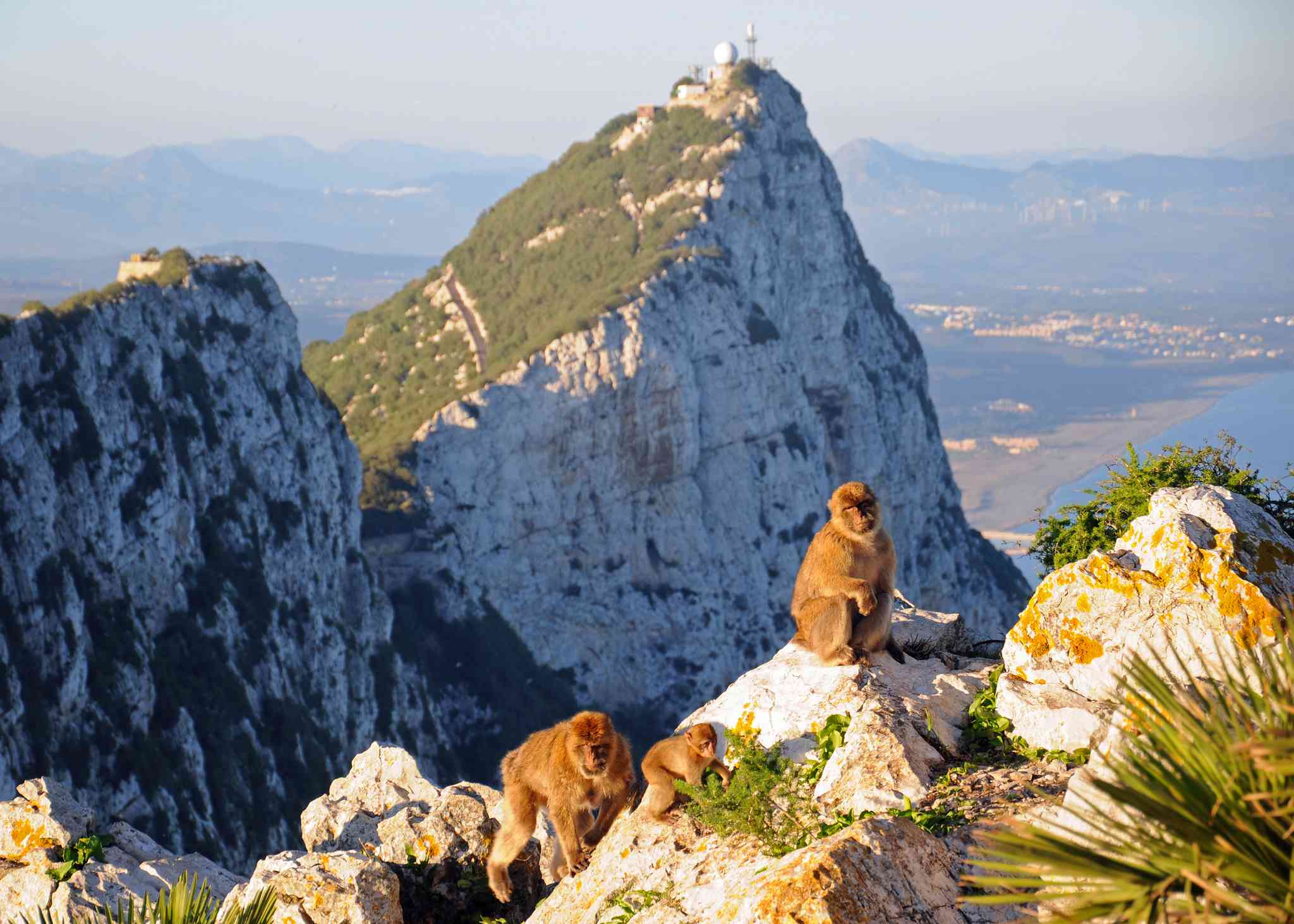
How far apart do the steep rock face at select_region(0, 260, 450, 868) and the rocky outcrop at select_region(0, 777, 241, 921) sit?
67.2 ft

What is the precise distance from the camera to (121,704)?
36.6m

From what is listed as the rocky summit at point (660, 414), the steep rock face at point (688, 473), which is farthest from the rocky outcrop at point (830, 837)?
the steep rock face at point (688, 473)

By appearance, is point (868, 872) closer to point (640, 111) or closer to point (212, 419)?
point (212, 419)

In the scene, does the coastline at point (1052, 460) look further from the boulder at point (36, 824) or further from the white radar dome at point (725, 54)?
the boulder at point (36, 824)

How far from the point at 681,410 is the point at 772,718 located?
199 ft

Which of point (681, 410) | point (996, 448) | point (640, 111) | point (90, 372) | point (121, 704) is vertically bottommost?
point (996, 448)

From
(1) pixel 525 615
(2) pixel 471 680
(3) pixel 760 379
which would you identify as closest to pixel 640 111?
(3) pixel 760 379

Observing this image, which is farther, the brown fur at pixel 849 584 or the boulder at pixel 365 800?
the boulder at pixel 365 800

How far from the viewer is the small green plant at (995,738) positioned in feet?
26.8

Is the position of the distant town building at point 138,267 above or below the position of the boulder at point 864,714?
above

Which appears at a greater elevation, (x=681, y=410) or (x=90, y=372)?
(x=90, y=372)

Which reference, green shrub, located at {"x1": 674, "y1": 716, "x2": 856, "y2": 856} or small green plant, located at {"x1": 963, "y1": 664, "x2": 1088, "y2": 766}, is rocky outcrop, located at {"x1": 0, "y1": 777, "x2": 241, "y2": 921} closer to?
green shrub, located at {"x1": 674, "y1": 716, "x2": 856, "y2": 856}

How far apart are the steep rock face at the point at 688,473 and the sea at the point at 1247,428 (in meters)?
28.3

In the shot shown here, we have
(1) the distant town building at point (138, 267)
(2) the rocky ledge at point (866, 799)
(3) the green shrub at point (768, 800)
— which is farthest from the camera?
(1) the distant town building at point (138, 267)
